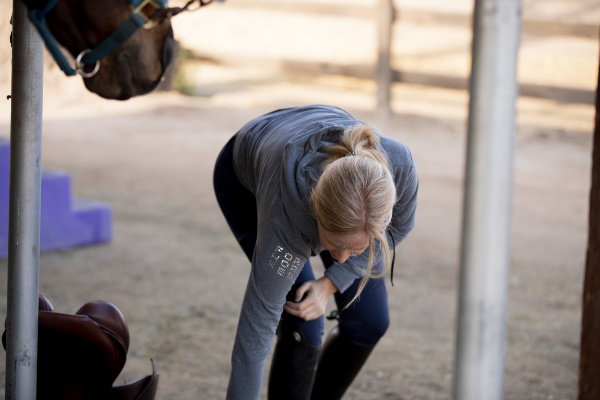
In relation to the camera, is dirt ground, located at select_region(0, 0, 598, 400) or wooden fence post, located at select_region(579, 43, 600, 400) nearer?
wooden fence post, located at select_region(579, 43, 600, 400)

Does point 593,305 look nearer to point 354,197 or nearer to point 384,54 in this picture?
point 354,197

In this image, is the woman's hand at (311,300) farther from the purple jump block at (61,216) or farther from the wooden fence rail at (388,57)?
the wooden fence rail at (388,57)

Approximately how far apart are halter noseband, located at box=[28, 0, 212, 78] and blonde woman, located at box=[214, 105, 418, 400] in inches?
19.4

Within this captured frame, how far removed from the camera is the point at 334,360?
217 cm

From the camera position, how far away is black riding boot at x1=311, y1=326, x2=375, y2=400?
2.12m

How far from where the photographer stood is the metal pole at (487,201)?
709 mm

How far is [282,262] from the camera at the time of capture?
5.32 feet

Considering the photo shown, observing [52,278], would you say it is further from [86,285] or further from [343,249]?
[343,249]

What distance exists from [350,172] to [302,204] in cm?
15

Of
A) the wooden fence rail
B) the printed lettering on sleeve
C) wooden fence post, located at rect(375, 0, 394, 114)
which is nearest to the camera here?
the printed lettering on sleeve

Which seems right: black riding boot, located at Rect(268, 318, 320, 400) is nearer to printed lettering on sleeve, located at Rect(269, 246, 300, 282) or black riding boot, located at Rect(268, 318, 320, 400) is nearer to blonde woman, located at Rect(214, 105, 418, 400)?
blonde woman, located at Rect(214, 105, 418, 400)

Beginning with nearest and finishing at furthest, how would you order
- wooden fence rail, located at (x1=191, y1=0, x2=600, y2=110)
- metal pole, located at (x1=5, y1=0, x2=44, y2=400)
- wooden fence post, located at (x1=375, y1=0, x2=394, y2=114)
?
A: metal pole, located at (x1=5, y1=0, x2=44, y2=400), wooden fence rail, located at (x1=191, y1=0, x2=600, y2=110), wooden fence post, located at (x1=375, y1=0, x2=394, y2=114)

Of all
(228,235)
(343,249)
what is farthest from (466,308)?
(228,235)

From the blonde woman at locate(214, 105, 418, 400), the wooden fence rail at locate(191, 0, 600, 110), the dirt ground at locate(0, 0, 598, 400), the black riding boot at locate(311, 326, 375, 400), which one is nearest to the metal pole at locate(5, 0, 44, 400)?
the blonde woman at locate(214, 105, 418, 400)
